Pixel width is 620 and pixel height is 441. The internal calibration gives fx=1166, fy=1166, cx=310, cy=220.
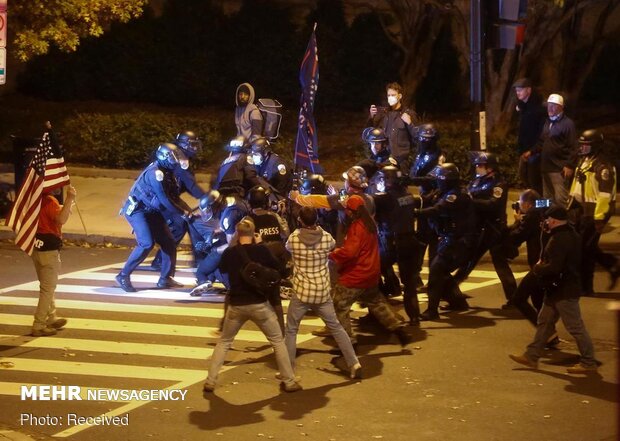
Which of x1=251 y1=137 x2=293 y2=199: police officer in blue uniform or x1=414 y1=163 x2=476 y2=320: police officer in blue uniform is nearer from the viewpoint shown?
x1=414 y1=163 x2=476 y2=320: police officer in blue uniform

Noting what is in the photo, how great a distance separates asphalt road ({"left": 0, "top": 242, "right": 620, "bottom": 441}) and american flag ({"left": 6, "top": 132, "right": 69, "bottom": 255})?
1046 millimetres

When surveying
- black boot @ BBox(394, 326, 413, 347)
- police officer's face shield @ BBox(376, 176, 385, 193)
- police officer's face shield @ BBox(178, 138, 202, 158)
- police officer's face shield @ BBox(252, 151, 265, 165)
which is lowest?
black boot @ BBox(394, 326, 413, 347)

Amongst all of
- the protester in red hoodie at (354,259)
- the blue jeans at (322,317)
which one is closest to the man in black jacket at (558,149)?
the protester in red hoodie at (354,259)

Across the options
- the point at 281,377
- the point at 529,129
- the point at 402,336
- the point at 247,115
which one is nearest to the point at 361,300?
the point at 402,336

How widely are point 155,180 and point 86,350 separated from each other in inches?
111

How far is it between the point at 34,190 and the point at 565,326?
5.27 m

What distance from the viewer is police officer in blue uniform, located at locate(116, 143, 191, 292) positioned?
43.6 ft

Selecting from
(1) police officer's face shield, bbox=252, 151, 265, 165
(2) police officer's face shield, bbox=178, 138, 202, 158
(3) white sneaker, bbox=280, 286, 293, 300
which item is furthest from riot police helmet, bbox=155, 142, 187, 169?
(3) white sneaker, bbox=280, 286, 293, 300

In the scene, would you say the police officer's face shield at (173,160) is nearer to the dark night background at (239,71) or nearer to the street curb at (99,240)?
the street curb at (99,240)

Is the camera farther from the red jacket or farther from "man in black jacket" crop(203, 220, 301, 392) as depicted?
"man in black jacket" crop(203, 220, 301, 392)

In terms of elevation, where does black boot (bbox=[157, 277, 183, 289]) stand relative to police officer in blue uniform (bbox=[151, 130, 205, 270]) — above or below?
below

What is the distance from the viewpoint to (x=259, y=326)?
944cm

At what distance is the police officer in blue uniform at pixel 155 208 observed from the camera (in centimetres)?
1330

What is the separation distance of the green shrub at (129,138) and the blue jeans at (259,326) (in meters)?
13.1
